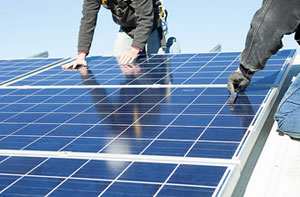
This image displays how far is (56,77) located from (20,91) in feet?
2.45

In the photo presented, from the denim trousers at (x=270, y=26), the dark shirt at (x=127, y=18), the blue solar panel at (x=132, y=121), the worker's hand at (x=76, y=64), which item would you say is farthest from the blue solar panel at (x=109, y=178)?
the dark shirt at (x=127, y=18)

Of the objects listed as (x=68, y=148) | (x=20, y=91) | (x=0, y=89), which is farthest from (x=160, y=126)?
(x=0, y=89)

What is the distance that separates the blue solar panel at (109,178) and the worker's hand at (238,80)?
182 cm

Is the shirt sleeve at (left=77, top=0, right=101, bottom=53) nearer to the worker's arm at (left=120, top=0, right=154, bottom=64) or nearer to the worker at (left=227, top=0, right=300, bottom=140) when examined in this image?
the worker's arm at (left=120, top=0, right=154, bottom=64)

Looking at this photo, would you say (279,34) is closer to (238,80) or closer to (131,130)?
(238,80)

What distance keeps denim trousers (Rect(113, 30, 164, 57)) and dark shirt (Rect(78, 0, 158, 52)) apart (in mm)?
176

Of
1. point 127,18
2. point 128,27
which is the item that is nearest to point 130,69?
point 127,18

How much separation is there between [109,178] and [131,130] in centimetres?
101

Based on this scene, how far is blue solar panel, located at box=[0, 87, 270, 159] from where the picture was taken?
14.1 ft

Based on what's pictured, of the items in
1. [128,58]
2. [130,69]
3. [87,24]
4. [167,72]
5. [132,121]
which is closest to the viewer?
[132,121]

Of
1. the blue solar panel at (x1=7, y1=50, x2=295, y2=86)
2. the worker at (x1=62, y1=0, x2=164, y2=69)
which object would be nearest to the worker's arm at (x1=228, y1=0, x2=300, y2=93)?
the blue solar panel at (x1=7, y1=50, x2=295, y2=86)

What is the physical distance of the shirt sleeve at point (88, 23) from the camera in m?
8.45

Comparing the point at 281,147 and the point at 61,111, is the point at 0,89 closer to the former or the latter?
the point at 61,111

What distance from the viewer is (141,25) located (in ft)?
26.5
